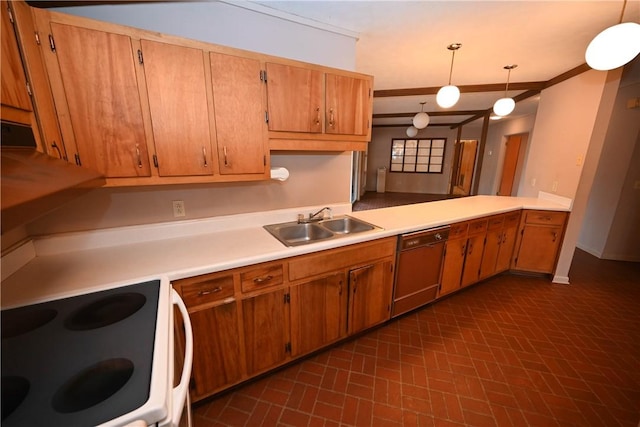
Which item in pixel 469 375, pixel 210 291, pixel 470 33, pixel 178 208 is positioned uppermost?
pixel 470 33

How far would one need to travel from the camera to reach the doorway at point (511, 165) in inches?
253

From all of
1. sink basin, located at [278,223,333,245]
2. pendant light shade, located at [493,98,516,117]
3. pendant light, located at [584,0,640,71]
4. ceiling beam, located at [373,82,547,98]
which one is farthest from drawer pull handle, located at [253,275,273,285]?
ceiling beam, located at [373,82,547,98]

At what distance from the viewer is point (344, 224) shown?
2.23 m

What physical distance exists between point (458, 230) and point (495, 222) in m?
0.66

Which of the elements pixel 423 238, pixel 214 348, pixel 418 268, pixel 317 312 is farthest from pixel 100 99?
pixel 418 268

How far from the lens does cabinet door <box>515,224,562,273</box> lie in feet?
9.32

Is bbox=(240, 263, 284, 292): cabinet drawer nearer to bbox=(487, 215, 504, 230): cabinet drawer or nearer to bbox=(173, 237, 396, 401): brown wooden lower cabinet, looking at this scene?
bbox=(173, 237, 396, 401): brown wooden lower cabinet

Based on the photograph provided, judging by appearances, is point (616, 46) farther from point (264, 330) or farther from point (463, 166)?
point (463, 166)

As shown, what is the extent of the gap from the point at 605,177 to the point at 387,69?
3.55 meters

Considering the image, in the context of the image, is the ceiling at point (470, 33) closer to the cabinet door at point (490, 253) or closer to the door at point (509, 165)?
the cabinet door at point (490, 253)

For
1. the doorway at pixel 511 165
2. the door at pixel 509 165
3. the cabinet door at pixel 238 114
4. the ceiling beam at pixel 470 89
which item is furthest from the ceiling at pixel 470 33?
the door at pixel 509 165

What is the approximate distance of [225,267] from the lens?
1342mm

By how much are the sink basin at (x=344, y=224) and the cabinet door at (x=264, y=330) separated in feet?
2.65

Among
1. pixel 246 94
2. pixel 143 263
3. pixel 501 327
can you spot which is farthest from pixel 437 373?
pixel 246 94
